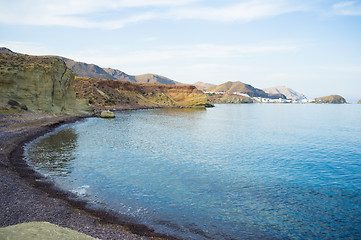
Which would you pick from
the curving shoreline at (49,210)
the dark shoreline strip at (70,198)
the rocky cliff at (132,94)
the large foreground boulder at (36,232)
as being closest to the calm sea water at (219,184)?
the dark shoreline strip at (70,198)

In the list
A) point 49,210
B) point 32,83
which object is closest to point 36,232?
point 49,210

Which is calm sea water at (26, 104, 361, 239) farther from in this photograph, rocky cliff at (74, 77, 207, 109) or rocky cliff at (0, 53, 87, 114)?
rocky cliff at (74, 77, 207, 109)

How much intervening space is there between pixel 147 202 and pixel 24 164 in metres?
12.3

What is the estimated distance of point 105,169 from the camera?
21.4 meters

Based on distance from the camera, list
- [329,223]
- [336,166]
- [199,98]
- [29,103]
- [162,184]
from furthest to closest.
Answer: [199,98], [29,103], [336,166], [162,184], [329,223]

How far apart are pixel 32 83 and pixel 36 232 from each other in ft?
164

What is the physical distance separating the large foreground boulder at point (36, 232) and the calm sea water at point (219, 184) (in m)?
7.15

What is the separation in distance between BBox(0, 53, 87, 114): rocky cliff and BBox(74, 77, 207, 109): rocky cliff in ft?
132

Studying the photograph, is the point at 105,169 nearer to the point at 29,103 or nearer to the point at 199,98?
the point at 29,103

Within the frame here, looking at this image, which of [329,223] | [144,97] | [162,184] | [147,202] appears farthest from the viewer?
[144,97]

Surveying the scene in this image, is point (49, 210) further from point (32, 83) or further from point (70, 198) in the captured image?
point (32, 83)

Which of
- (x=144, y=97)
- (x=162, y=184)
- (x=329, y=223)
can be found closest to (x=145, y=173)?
(x=162, y=184)

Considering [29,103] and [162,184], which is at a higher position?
[29,103]

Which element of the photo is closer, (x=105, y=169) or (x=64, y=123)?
(x=105, y=169)
